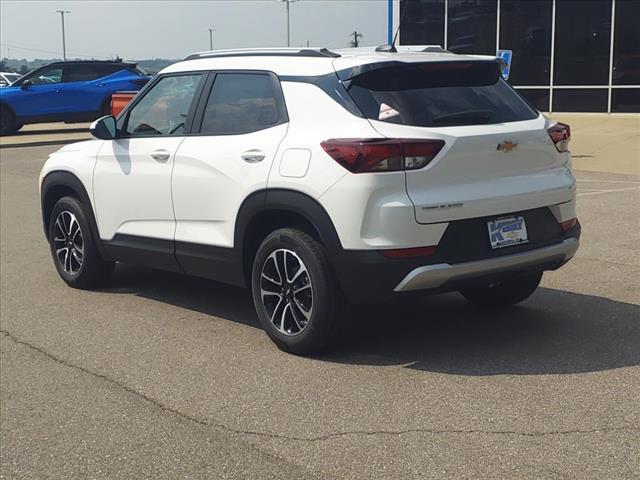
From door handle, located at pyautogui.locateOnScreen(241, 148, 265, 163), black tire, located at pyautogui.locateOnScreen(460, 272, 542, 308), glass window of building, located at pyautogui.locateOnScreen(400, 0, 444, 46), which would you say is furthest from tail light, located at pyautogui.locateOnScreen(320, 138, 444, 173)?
glass window of building, located at pyautogui.locateOnScreen(400, 0, 444, 46)

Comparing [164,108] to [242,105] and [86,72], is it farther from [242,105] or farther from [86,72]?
[86,72]

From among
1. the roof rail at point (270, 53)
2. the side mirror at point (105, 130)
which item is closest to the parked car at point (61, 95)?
the side mirror at point (105, 130)

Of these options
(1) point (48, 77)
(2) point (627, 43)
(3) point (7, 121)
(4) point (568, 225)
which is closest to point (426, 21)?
(2) point (627, 43)

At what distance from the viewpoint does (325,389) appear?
4875 millimetres

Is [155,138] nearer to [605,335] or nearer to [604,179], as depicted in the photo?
[605,335]

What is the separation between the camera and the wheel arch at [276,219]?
16.6 feet

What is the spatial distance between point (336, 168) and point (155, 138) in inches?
76.1

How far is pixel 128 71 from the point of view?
79.1 feet

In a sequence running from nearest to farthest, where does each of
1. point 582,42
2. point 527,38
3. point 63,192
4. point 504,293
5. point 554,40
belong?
point 504,293 < point 63,192 < point 582,42 < point 554,40 < point 527,38

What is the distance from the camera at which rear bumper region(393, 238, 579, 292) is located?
→ 16.1 feet

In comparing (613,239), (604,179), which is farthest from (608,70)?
(613,239)

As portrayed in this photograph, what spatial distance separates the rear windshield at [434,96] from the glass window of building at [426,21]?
22462 millimetres

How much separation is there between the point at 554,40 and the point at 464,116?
22044 mm

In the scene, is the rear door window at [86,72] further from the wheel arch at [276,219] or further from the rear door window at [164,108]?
the wheel arch at [276,219]
